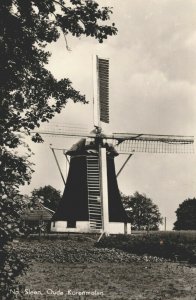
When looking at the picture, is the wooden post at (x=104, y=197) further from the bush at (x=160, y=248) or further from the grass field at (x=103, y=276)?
the grass field at (x=103, y=276)

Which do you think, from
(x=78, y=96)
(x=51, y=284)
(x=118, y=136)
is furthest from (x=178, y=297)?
(x=118, y=136)

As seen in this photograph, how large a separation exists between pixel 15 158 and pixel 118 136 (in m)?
26.0

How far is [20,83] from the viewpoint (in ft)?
22.9

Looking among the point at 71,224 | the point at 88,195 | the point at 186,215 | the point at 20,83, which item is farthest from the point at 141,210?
the point at 20,83

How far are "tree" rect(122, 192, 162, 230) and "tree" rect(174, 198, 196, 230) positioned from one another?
17334 mm

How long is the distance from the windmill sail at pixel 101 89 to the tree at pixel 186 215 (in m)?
52.7

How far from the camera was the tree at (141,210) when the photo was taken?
10250cm

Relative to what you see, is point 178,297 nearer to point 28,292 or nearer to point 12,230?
point 28,292

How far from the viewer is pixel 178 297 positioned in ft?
39.6

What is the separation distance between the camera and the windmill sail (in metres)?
31.2

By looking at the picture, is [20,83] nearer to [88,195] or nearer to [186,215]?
[88,195]

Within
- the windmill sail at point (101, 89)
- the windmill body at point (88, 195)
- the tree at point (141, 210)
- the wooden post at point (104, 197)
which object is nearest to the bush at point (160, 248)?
the wooden post at point (104, 197)

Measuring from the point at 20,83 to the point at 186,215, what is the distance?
76.9 m

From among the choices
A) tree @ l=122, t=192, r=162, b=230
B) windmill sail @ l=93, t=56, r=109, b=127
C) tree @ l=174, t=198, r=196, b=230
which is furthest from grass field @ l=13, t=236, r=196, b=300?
tree @ l=122, t=192, r=162, b=230
